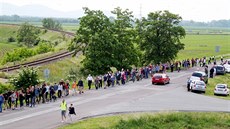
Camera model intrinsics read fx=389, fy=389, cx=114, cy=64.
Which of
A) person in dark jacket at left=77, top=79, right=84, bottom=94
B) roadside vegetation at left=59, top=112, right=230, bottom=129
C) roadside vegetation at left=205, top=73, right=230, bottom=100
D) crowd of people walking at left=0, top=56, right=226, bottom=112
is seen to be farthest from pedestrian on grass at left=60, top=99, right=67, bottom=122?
roadside vegetation at left=205, top=73, right=230, bottom=100

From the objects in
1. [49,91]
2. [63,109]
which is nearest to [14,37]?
[49,91]

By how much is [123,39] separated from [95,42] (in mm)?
6312

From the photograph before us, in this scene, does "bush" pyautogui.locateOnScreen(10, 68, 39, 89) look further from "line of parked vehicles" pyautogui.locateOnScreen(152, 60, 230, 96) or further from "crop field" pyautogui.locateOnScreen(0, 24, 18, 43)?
"crop field" pyautogui.locateOnScreen(0, 24, 18, 43)

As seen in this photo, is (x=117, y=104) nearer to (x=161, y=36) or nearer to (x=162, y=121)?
(x=162, y=121)

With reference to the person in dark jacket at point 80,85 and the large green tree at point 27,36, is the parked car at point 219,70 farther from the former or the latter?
the large green tree at point 27,36

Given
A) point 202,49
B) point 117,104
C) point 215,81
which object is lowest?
point 202,49

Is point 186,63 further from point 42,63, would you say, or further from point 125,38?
point 42,63

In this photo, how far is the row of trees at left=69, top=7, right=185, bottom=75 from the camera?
46.8 metres

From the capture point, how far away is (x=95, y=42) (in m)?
46.2

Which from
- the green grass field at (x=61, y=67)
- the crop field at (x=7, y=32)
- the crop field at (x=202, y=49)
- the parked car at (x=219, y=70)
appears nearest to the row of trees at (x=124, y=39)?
the green grass field at (x=61, y=67)

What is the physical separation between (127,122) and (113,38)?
24.6m

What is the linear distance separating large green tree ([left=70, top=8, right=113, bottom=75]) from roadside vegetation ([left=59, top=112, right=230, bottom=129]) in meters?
20.2

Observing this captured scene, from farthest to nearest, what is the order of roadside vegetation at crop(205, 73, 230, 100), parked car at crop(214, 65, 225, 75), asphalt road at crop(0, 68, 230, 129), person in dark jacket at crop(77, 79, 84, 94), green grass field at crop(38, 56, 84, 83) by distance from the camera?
parked car at crop(214, 65, 225, 75), green grass field at crop(38, 56, 84, 83), roadside vegetation at crop(205, 73, 230, 100), person in dark jacket at crop(77, 79, 84, 94), asphalt road at crop(0, 68, 230, 129)

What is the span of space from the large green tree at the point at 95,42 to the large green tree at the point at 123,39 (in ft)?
4.18
